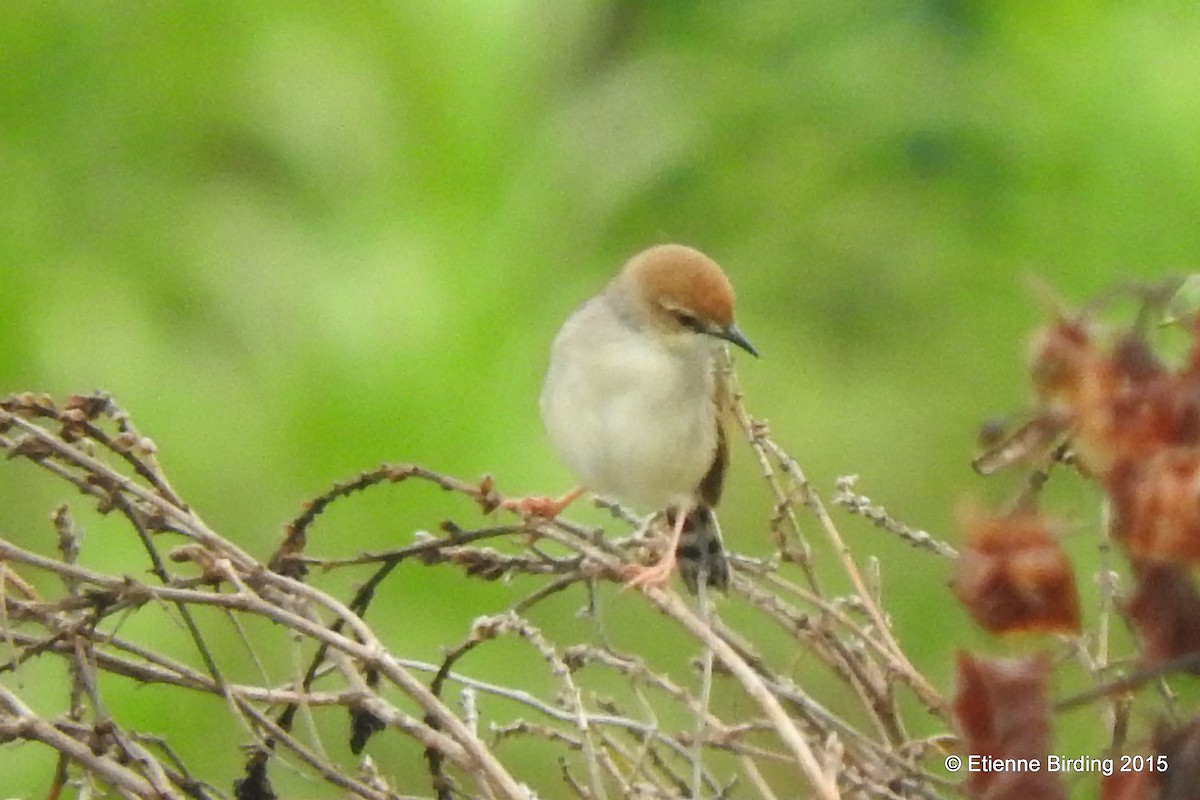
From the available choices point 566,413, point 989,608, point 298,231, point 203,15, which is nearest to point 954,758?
point 989,608

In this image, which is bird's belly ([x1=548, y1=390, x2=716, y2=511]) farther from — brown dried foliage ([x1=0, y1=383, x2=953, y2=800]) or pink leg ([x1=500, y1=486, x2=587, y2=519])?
brown dried foliage ([x1=0, y1=383, x2=953, y2=800])

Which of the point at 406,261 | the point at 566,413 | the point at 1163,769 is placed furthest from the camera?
the point at 406,261

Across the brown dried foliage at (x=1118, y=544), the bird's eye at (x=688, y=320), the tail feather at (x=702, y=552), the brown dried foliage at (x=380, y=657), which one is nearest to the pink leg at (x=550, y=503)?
the tail feather at (x=702, y=552)

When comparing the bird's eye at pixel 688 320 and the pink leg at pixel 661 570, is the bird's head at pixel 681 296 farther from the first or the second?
the pink leg at pixel 661 570

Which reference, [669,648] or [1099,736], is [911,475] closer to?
[669,648]

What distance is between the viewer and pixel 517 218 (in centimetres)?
309

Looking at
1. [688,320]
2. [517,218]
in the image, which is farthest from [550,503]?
[517,218]

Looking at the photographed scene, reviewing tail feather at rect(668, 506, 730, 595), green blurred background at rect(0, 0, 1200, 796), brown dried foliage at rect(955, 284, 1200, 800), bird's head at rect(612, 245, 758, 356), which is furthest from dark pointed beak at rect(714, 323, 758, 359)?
brown dried foliage at rect(955, 284, 1200, 800)

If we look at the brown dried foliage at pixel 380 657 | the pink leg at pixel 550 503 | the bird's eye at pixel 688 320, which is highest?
the bird's eye at pixel 688 320

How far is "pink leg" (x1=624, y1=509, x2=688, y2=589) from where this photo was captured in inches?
61.9

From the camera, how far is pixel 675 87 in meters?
4.46

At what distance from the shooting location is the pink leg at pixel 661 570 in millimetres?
1572

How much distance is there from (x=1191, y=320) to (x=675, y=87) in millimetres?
3619

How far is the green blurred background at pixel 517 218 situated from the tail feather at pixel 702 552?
353 millimetres
